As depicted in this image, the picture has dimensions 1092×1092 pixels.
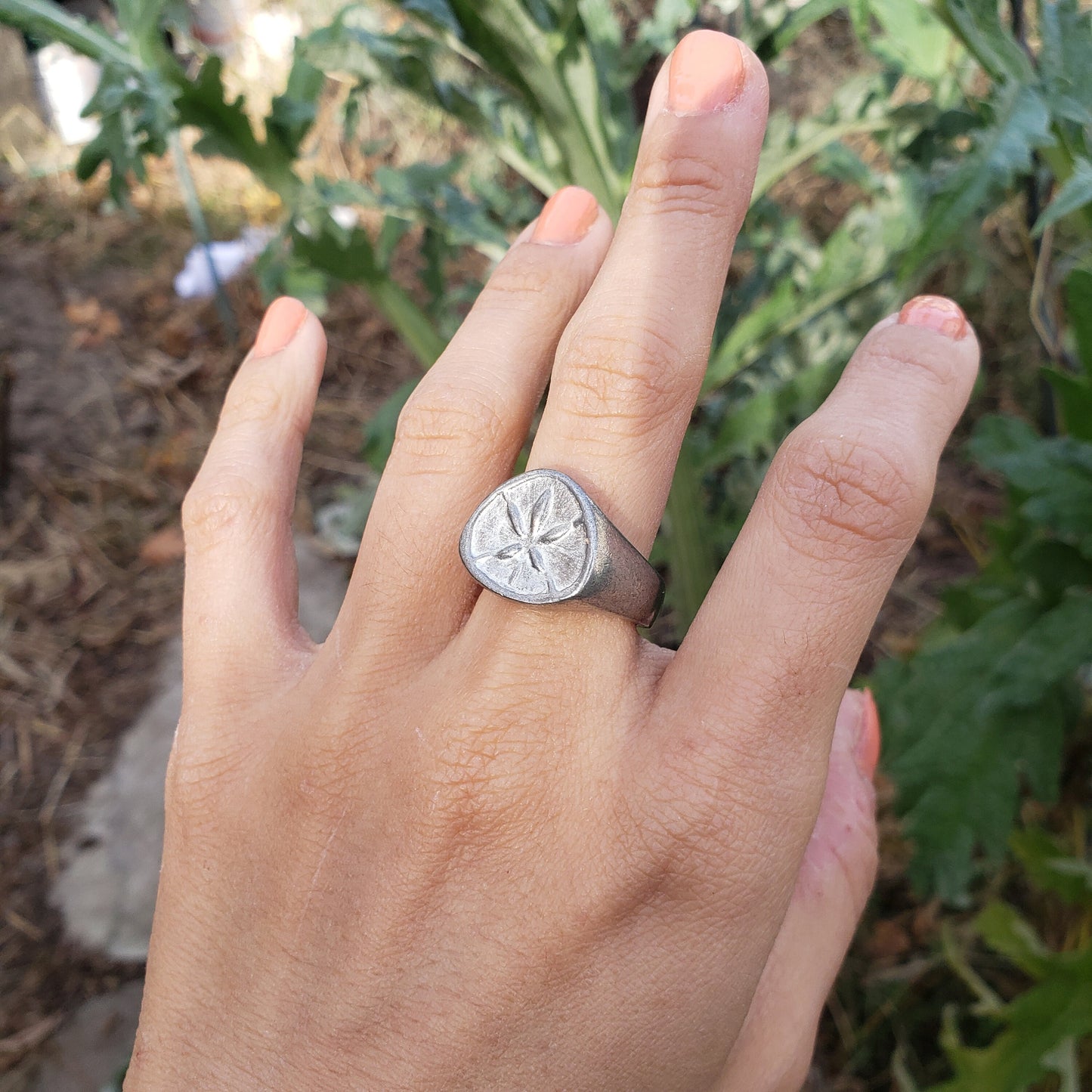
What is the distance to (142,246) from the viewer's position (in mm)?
3967

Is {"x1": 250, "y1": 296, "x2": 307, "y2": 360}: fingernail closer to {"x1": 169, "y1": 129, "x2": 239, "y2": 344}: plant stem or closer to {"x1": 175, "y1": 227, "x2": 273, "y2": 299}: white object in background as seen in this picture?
{"x1": 169, "y1": 129, "x2": 239, "y2": 344}: plant stem

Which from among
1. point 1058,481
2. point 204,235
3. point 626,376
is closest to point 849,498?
point 626,376

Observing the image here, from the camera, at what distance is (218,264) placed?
3693 mm

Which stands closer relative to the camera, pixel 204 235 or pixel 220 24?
pixel 204 235

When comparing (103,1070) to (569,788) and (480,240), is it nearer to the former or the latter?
(569,788)

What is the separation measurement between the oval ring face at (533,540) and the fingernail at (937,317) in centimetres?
45

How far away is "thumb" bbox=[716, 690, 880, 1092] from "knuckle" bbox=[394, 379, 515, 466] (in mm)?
555

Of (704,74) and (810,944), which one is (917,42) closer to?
(704,74)

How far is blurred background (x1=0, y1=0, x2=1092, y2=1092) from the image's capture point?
155 cm

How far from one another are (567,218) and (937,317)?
1.49 ft

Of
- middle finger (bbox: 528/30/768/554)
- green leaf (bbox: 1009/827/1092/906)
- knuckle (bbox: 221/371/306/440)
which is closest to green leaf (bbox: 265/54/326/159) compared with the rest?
knuckle (bbox: 221/371/306/440)

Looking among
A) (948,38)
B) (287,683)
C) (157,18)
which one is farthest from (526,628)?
(948,38)

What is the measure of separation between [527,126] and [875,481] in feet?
4.05

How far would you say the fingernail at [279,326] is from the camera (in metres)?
1.34
